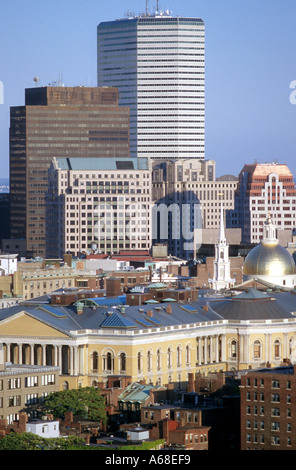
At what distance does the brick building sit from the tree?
54.7 feet

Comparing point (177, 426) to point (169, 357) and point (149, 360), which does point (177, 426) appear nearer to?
point (149, 360)

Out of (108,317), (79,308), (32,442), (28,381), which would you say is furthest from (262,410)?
(79,308)

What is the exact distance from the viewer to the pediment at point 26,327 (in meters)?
185

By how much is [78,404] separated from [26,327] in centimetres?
2684

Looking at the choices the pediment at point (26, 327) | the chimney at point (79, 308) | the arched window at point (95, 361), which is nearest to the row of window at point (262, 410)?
the arched window at point (95, 361)

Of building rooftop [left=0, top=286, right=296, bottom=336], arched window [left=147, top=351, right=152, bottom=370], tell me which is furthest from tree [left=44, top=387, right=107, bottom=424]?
arched window [left=147, top=351, right=152, bottom=370]

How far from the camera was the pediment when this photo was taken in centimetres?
18512

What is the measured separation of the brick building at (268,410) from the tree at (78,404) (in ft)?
54.7

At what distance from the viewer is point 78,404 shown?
160625mm

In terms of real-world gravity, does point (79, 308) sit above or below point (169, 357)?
above

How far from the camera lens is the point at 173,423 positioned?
469 feet

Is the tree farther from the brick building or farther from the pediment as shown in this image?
the pediment

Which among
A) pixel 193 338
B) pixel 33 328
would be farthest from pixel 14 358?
pixel 193 338
